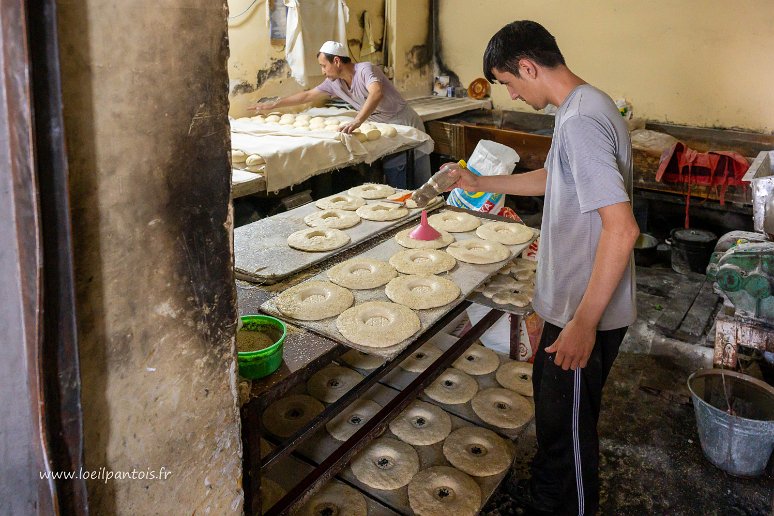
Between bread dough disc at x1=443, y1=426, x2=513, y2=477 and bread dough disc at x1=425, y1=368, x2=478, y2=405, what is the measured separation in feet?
0.73

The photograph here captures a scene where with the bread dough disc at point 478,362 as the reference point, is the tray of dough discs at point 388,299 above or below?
above

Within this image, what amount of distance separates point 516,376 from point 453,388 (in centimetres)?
35

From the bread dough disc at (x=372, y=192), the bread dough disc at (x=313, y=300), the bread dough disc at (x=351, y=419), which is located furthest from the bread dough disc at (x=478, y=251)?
the bread dough disc at (x=351, y=419)

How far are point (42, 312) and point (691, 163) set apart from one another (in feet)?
16.1

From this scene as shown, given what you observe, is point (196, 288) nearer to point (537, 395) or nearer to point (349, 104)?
point (537, 395)

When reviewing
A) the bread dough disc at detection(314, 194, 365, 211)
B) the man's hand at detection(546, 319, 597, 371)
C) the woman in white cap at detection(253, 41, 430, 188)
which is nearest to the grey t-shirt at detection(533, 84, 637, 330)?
the man's hand at detection(546, 319, 597, 371)

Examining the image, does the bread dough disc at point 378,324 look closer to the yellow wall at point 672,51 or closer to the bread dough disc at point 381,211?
the bread dough disc at point 381,211

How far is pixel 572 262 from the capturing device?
1.91 m

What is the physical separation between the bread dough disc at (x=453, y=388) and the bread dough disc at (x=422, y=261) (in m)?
0.77

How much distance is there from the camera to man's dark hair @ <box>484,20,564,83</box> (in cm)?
186

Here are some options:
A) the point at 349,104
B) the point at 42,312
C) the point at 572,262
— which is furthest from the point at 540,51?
the point at 349,104

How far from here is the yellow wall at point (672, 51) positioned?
18.0ft

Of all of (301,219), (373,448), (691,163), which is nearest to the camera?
(373,448)

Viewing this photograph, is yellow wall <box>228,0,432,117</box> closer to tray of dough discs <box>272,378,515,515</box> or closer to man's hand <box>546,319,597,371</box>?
tray of dough discs <box>272,378,515,515</box>
